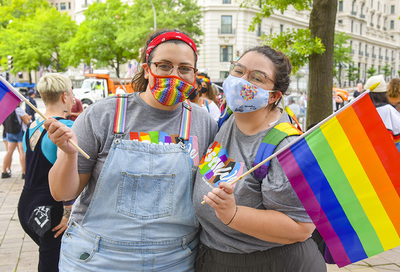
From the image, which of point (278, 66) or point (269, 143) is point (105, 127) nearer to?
point (269, 143)

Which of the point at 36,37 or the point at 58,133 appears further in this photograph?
the point at 36,37

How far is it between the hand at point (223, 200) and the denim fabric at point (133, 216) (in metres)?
0.33

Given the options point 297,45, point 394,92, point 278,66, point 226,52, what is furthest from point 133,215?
point 226,52

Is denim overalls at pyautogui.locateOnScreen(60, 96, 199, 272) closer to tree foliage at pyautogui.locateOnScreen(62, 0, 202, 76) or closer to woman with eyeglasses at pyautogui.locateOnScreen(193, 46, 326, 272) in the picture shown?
woman with eyeglasses at pyautogui.locateOnScreen(193, 46, 326, 272)

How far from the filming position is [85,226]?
6.38 ft

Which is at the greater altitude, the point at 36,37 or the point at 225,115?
the point at 225,115

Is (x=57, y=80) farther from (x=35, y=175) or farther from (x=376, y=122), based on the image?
(x=376, y=122)

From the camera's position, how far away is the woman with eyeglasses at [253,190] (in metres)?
1.75

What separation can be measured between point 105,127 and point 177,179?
1.50ft

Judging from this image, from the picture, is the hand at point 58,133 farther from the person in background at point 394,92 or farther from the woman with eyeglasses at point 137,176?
the person in background at point 394,92

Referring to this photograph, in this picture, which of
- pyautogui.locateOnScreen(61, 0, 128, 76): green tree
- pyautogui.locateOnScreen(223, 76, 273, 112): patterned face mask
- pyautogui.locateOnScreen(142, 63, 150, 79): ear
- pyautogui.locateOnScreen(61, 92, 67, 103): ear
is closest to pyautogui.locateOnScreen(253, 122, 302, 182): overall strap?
pyautogui.locateOnScreen(223, 76, 273, 112): patterned face mask

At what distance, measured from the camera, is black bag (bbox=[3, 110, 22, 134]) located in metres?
7.74

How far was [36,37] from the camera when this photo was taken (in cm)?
3850

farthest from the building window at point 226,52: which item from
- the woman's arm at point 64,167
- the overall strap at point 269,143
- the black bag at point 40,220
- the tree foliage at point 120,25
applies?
the woman's arm at point 64,167
